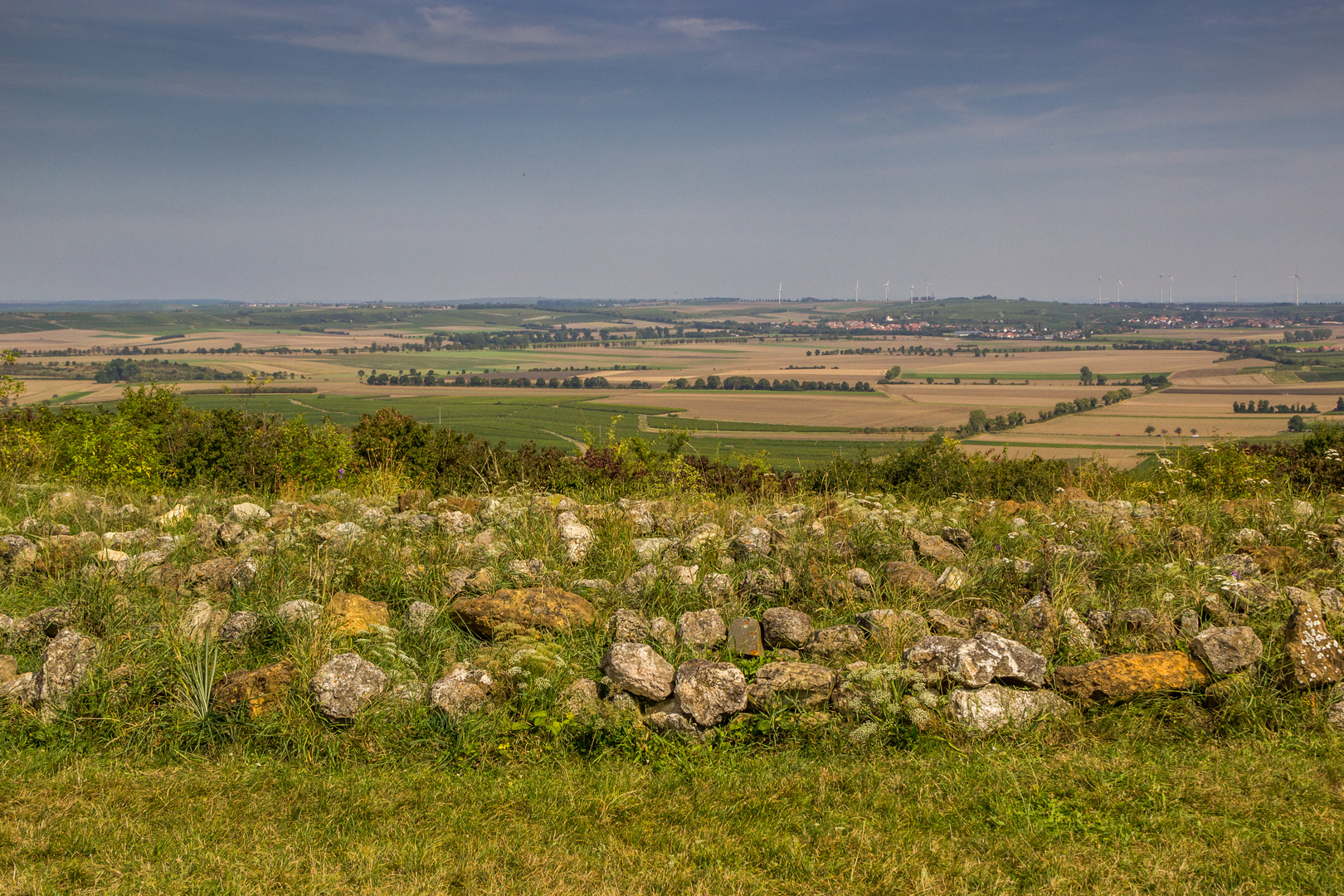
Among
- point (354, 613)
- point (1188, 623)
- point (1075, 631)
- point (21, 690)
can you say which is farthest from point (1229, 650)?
point (21, 690)

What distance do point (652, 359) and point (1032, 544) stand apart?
116341 mm

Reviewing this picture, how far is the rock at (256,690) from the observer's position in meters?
5.01

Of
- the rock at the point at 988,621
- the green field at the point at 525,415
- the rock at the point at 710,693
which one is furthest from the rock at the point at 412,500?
the green field at the point at 525,415

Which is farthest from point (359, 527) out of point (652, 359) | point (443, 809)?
point (652, 359)

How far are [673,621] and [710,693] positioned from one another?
3.81ft

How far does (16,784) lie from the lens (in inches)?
172

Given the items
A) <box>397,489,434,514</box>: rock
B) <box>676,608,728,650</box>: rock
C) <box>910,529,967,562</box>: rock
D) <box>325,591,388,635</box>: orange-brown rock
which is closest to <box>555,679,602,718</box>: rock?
<box>676,608,728,650</box>: rock

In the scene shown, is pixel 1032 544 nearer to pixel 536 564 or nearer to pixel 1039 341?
pixel 536 564

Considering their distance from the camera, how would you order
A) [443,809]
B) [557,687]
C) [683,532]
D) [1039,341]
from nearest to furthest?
[443,809] → [557,687] → [683,532] → [1039,341]

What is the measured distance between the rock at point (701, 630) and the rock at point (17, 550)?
5.98 meters

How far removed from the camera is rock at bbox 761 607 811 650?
579 centimetres

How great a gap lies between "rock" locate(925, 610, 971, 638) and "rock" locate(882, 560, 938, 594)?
1.50ft

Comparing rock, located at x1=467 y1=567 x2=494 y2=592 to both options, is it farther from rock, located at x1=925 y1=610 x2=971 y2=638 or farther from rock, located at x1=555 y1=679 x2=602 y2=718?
rock, located at x1=925 y1=610 x2=971 y2=638

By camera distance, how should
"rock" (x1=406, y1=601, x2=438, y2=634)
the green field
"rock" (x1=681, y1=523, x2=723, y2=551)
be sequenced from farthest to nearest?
1. the green field
2. "rock" (x1=681, y1=523, x2=723, y2=551)
3. "rock" (x1=406, y1=601, x2=438, y2=634)
